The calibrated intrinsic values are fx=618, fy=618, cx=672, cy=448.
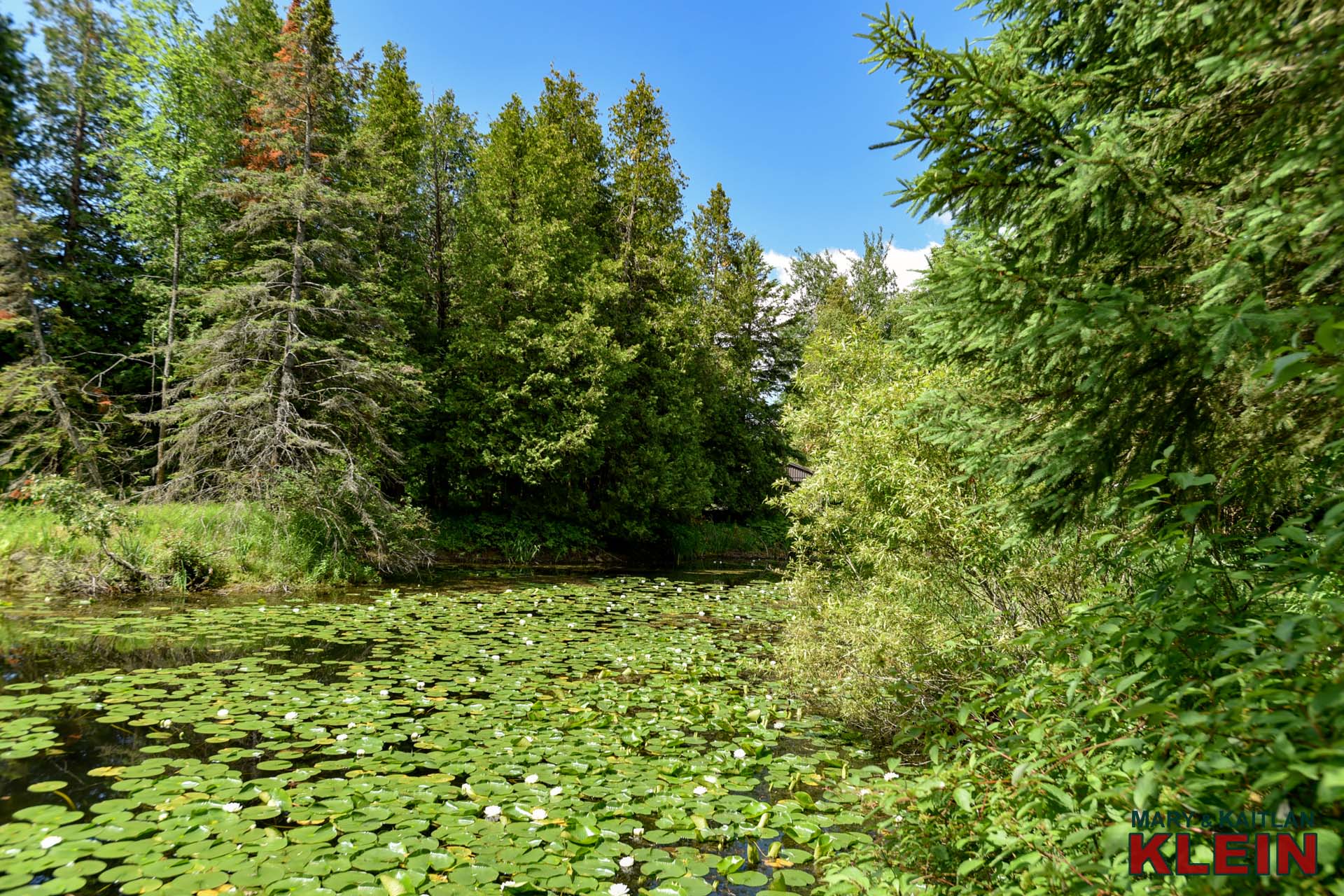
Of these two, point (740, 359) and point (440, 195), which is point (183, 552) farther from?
point (740, 359)

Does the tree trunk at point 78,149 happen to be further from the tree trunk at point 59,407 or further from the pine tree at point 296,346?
the pine tree at point 296,346

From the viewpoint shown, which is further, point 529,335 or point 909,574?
point 529,335

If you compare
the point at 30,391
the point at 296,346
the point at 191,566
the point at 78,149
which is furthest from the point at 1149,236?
the point at 78,149

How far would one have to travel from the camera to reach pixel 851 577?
8703 mm

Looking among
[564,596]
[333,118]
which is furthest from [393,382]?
[333,118]

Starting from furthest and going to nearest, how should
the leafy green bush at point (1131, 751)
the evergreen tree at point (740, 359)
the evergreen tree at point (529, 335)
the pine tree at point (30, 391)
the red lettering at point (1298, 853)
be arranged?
the evergreen tree at point (740, 359), the evergreen tree at point (529, 335), the pine tree at point (30, 391), the leafy green bush at point (1131, 751), the red lettering at point (1298, 853)

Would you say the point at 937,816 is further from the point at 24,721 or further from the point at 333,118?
the point at 333,118

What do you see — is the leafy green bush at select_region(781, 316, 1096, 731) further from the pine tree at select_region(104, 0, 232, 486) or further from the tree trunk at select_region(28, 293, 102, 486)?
the pine tree at select_region(104, 0, 232, 486)

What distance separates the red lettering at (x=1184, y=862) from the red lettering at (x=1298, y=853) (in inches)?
7.5

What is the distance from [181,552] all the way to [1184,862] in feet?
41.1

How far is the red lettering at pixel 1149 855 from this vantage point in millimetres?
1758

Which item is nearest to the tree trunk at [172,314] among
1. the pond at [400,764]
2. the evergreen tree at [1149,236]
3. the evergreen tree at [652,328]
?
the pond at [400,764]

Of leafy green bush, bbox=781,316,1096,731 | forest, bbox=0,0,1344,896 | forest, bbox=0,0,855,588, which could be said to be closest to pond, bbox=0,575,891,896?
forest, bbox=0,0,1344,896

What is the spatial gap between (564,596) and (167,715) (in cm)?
733
